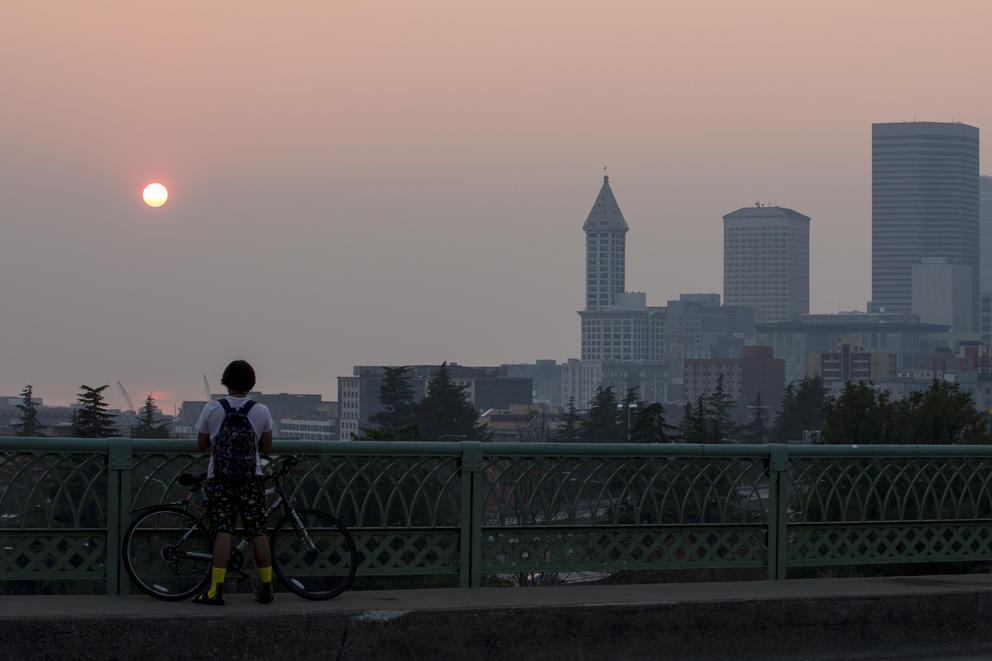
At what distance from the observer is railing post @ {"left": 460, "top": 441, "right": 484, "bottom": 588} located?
8930mm

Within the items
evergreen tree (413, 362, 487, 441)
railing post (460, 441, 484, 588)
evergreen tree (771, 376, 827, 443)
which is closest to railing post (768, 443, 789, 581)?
railing post (460, 441, 484, 588)

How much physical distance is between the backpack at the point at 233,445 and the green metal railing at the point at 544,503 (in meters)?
0.43

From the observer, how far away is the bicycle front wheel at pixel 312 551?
854cm

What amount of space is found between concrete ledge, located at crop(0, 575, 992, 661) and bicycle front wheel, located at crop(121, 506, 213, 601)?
0.80 ft

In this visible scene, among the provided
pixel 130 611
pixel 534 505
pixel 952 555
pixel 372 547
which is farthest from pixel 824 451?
pixel 130 611

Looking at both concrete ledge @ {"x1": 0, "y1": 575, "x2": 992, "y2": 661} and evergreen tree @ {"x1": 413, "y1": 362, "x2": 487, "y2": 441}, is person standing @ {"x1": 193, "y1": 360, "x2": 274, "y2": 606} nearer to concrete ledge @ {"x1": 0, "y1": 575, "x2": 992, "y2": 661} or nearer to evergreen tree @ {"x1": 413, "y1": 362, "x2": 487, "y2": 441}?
concrete ledge @ {"x1": 0, "y1": 575, "x2": 992, "y2": 661}

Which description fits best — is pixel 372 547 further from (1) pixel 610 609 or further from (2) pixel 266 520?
(1) pixel 610 609

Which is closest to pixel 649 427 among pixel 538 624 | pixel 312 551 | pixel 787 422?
pixel 312 551

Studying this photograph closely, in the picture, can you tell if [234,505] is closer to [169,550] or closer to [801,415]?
[169,550]

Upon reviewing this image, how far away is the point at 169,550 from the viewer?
845 cm

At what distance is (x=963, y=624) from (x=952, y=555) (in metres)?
0.95

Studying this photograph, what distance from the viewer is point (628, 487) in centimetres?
921

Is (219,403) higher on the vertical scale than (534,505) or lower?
higher

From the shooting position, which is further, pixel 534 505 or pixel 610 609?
pixel 534 505
